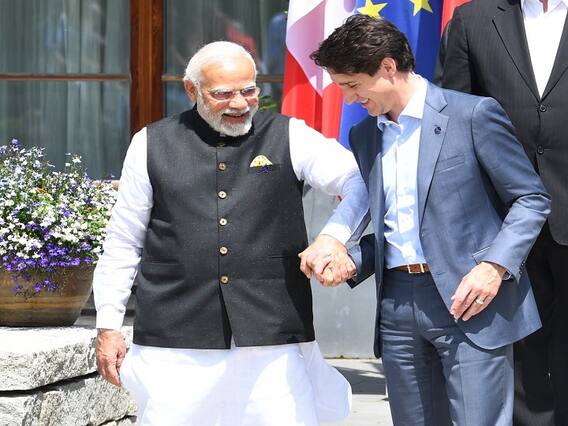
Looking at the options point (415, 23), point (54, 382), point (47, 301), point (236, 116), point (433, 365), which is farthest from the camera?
point (415, 23)

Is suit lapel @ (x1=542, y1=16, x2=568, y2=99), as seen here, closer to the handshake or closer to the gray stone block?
the handshake

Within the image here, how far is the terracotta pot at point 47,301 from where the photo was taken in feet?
18.9

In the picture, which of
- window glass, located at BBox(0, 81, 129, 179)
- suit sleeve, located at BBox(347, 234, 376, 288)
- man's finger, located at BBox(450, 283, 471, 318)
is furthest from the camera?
window glass, located at BBox(0, 81, 129, 179)

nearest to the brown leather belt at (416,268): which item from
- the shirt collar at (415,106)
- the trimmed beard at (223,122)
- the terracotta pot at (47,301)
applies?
the shirt collar at (415,106)

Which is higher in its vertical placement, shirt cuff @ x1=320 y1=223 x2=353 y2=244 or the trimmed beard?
the trimmed beard

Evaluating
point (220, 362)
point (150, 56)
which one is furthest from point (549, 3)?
point (150, 56)

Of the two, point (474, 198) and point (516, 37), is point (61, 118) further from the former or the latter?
point (474, 198)

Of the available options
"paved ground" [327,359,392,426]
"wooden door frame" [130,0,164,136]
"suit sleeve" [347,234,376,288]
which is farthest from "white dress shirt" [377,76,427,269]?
"wooden door frame" [130,0,164,136]

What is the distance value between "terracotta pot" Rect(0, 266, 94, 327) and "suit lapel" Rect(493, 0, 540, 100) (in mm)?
2284

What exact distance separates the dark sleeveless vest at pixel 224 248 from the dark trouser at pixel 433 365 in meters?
0.39

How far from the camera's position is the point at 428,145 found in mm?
3705

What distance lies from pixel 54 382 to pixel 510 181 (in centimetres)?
251

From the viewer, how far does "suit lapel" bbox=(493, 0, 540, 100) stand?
4363 millimetres

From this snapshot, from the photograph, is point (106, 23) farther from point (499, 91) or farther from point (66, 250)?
point (499, 91)
